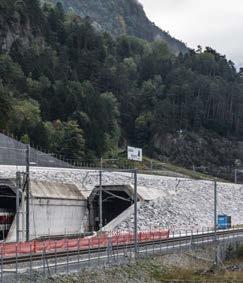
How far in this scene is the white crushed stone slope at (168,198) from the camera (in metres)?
71.3

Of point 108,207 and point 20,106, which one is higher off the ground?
point 20,106

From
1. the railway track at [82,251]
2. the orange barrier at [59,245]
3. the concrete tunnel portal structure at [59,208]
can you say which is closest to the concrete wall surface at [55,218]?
the concrete tunnel portal structure at [59,208]

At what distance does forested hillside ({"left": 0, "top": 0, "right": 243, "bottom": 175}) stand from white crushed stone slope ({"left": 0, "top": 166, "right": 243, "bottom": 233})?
30.0 meters

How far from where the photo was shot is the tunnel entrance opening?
61.0 m

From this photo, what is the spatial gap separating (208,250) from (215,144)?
127 metres

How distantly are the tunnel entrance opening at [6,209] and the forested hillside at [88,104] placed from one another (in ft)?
134

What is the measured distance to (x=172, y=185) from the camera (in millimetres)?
88562

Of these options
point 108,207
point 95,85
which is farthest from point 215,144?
point 108,207

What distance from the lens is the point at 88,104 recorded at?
150 metres

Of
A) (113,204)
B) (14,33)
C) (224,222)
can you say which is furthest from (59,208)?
(14,33)

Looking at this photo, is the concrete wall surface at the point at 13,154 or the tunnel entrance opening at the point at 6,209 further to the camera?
the concrete wall surface at the point at 13,154

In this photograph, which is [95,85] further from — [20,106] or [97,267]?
[97,267]

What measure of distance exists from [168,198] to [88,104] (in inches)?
2799

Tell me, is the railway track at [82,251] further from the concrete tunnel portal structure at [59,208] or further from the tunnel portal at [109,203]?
the tunnel portal at [109,203]
